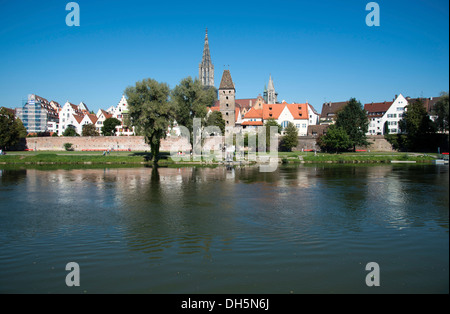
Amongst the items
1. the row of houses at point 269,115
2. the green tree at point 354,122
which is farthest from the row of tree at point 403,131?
the row of houses at point 269,115

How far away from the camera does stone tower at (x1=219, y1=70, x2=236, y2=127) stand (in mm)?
85062

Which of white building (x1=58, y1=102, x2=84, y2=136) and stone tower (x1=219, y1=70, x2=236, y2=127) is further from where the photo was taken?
white building (x1=58, y1=102, x2=84, y2=136)

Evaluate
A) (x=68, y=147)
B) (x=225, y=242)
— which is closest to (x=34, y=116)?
(x=68, y=147)

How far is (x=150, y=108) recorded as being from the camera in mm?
46656

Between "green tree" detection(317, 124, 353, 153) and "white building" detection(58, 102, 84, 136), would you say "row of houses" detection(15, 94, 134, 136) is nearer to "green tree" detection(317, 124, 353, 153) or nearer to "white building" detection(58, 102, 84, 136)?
"white building" detection(58, 102, 84, 136)

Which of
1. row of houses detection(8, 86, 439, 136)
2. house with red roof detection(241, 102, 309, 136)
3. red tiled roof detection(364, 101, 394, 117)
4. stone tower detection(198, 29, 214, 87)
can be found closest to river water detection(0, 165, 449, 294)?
row of houses detection(8, 86, 439, 136)

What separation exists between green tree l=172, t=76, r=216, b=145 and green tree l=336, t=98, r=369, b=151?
3392cm

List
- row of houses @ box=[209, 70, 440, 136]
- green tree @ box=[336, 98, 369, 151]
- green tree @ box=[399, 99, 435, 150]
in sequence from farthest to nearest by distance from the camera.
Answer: row of houses @ box=[209, 70, 440, 136], green tree @ box=[336, 98, 369, 151], green tree @ box=[399, 99, 435, 150]

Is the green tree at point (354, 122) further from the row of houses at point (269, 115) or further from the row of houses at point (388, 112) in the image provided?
the row of houses at point (269, 115)

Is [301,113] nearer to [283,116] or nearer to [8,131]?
[283,116]

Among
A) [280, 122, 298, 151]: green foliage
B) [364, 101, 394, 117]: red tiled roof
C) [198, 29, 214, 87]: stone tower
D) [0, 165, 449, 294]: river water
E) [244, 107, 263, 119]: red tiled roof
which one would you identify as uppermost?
[198, 29, 214, 87]: stone tower

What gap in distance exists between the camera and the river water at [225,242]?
9.52 meters

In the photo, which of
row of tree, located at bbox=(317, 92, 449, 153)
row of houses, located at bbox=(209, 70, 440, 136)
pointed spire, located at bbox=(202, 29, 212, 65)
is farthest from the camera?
pointed spire, located at bbox=(202, 29, 212, 65)

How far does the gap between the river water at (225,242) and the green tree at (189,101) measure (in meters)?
30.4
